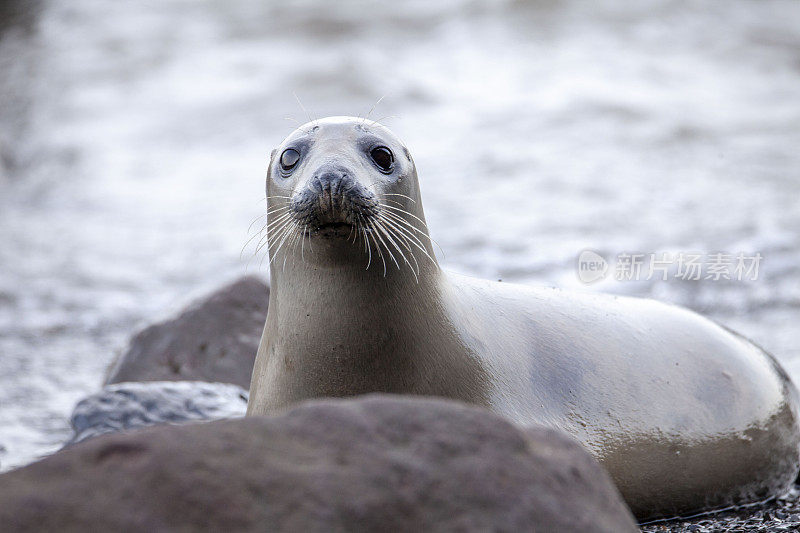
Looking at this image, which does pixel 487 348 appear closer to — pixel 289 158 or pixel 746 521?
pixel 289 158

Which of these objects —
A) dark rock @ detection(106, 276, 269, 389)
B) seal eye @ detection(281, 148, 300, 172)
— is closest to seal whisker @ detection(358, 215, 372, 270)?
seal eye @ detection(281, 148, 300, 172)

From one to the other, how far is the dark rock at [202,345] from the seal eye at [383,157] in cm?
258

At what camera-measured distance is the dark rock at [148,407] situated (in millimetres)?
5254

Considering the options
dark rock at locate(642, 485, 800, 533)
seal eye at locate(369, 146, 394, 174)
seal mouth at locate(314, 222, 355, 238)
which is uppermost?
seal eye at locate(369, 146, 394, 174)

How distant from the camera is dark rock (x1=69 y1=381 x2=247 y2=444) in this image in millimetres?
5254

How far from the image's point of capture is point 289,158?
418 cm

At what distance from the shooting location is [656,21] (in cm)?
2041

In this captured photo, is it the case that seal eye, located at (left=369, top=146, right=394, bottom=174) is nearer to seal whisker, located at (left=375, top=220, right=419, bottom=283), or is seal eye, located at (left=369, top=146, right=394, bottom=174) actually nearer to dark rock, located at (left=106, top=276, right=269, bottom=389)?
seal whisker, located at (left=375, top=220, right=419, bottom=283)

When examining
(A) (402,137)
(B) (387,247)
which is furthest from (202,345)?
(A) (402,137)

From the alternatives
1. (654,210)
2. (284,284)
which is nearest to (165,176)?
(654,210)

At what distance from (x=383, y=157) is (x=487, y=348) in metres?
0.88

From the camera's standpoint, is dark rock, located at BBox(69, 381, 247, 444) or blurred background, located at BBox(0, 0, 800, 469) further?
blurred background, located at BBox(0, 0, 800, 469)

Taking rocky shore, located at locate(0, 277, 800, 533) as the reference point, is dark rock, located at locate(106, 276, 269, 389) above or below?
above

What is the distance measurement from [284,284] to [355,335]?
0.42 m
